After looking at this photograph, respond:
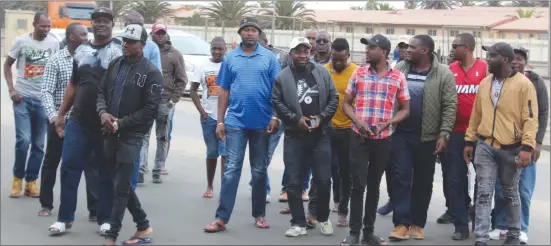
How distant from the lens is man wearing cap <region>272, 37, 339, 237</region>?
763 cm

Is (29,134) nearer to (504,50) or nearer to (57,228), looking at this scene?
(57,228)

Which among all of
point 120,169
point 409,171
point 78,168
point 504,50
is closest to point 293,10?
point 409,171

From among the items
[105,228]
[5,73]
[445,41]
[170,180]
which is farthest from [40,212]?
[445,41]

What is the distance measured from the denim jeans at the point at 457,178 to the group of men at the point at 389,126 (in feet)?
0.04

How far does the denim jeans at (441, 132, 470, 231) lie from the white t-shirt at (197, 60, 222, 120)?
9.59 ft

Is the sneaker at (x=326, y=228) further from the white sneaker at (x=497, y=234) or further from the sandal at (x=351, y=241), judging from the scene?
the white sneaker at (x=497, y=234)

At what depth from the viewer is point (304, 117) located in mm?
7578

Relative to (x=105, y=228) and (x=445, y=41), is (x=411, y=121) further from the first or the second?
(x=445, y=41)

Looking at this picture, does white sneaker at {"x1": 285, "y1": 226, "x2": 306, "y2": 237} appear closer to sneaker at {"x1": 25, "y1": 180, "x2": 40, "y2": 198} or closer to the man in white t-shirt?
the man in white t-shirt

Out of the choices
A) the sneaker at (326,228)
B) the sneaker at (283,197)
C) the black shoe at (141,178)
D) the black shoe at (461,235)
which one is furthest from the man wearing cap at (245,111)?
the black shoe at (141,178)

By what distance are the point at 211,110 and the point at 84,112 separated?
2.49 meters

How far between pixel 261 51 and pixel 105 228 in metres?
2.31

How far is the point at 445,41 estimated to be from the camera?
21750mm

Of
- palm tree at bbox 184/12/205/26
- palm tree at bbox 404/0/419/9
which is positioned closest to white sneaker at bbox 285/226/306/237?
palm tree at bbox 404/0/419/9
